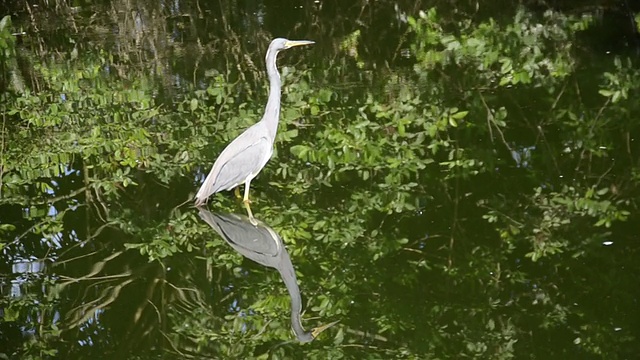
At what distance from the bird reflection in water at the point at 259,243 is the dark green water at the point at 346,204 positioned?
2 cm

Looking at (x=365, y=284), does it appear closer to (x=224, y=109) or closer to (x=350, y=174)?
(x=350, y=174)

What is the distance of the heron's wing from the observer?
5.72 metres

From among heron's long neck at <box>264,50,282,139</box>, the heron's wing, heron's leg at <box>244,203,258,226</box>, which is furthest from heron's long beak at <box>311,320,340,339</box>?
heron's long neck at <box>264,50,282,139</box>

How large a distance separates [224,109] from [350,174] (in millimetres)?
1970

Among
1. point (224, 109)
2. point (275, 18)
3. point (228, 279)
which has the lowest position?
point (275, 18)

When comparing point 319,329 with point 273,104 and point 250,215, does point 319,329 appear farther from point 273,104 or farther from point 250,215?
A: point 273,104

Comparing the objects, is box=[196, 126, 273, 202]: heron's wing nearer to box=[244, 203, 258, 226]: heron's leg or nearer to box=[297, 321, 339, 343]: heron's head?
box=[244, 203, 258, 226]: heron's leg

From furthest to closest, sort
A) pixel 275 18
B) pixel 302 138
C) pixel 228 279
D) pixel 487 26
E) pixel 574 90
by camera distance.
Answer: pixel 275 18 < pixel 487 26 < pixel 574 90 < pixel 302 138 < pixel 228 279

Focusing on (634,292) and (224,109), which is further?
(224,109)

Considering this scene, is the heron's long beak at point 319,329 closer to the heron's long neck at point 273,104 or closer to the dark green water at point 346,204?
the dark green water at point 346,204

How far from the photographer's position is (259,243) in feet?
17.5

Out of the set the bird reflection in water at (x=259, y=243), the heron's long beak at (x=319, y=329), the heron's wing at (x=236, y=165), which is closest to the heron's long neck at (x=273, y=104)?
the heron's wing at (x=236, y=165)

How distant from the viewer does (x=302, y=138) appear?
6918 mm

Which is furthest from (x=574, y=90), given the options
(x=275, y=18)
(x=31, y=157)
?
(x=275, y=18)
